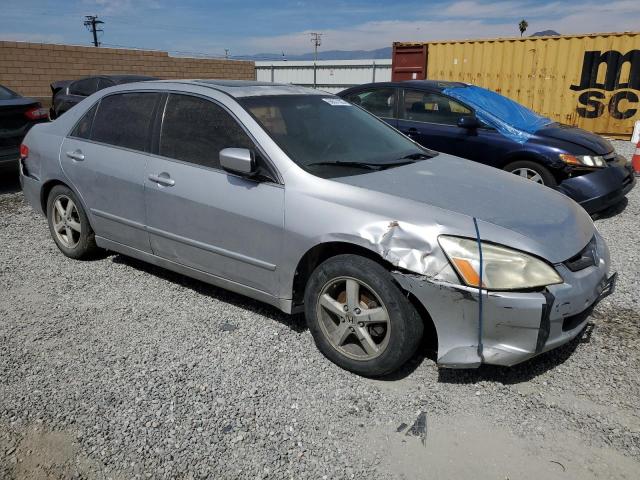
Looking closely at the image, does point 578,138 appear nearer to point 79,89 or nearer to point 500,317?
point 500,317

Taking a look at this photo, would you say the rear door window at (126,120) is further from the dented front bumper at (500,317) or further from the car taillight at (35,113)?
the car taillight at (35,113)

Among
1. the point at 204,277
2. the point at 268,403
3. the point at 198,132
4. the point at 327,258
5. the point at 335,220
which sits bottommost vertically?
the point at 268,403

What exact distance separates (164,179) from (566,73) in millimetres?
12016

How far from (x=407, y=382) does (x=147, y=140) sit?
253 centimetres

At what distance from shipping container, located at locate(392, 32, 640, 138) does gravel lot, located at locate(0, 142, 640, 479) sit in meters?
10.2

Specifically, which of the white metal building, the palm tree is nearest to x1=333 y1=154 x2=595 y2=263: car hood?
the white metal building

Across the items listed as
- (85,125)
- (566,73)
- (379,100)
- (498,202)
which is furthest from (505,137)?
(566,73)

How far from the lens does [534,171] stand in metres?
6.13

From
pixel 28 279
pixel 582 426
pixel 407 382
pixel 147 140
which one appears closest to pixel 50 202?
pixel 28 279

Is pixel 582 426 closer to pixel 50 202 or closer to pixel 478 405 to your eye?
pixel 478 405

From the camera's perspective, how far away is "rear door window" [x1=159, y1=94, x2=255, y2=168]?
347cm

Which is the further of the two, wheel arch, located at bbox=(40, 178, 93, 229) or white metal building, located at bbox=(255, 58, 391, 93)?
white metal building, located at bbox=(255, 58, 391, 93)

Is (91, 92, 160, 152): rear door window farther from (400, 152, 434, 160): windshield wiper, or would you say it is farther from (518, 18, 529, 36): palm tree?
(518, 18, 529, 36): palm tree

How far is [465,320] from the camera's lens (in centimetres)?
261
